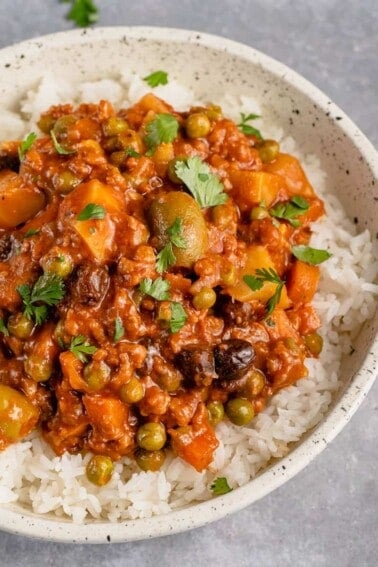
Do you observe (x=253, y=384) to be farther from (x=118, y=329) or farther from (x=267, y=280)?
(x=118, y=329)

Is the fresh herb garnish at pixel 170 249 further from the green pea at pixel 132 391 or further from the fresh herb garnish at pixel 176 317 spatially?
the green pea at pixel 132 391

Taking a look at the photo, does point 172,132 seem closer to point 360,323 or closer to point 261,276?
point 261,276

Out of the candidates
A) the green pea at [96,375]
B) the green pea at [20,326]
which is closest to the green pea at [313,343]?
the green pea at [96,375]

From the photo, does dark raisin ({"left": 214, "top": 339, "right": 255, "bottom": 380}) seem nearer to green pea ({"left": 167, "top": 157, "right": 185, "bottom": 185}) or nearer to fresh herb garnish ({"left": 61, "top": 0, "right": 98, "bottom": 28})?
green pea ({"left": 167, "top": 157, "right": 185, "bottom": 185})

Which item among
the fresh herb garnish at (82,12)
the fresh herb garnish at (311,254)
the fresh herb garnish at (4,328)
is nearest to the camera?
the fresh herb garnish at (4,328)

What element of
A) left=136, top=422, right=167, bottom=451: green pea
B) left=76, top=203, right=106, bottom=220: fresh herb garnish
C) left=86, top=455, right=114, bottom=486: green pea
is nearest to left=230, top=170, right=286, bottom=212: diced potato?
left=76, top=203, right=106, bottom=220: fresh herb garnish
